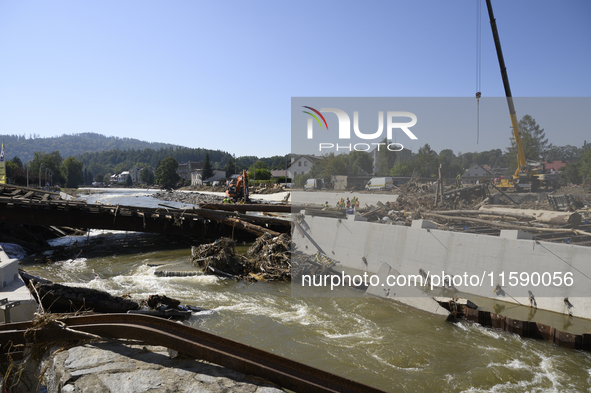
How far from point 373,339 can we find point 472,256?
554 cm

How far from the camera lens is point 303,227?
1725 centimetres

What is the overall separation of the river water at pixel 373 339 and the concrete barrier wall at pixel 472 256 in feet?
8.15

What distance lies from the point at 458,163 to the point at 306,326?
22.7 m

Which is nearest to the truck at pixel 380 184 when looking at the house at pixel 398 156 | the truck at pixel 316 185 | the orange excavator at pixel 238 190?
the truck at pixel 316 185

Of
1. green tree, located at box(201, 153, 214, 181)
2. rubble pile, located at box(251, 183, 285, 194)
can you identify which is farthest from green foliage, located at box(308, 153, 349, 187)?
green tree, located at box(201, 153, 214, 181)

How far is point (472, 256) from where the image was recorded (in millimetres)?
11656

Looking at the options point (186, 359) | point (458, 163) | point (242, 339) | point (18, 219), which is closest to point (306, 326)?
point (242, 339)

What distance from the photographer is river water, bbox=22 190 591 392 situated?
22.5ft

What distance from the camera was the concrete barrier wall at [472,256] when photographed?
971cm

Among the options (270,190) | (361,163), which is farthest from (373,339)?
(270,190)

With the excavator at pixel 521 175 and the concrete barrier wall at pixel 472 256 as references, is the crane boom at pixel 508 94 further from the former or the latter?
the concrete barrier wall at pixel 472 256

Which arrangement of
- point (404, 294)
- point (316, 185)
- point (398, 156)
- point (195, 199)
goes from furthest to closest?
1. point (195, 199)
2. point (398, 156)
3. point (316, 185)
4. point (404, 294)

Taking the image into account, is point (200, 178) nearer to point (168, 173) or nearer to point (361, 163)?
point (168, 173)

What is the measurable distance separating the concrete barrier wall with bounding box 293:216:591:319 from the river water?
2.49 meters
